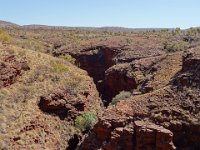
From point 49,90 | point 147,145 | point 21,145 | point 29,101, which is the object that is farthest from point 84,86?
point 147,145

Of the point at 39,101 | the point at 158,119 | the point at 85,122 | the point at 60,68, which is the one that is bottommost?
the point at 85,122

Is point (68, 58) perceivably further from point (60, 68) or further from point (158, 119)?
point (158, 119)

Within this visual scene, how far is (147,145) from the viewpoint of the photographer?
2970 centimetres

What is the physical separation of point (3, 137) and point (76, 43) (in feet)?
143

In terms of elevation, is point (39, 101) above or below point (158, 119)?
below

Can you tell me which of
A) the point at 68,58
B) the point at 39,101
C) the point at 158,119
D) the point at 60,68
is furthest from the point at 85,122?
the point at 68,58

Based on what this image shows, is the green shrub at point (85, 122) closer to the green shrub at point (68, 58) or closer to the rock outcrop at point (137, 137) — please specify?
the rock outcrop at point (137, 137)

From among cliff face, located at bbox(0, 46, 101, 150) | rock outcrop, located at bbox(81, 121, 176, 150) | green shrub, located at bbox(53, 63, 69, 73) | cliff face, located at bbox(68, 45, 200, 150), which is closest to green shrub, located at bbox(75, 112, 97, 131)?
cliff face, located at bbox(0, 46, 101, 150)

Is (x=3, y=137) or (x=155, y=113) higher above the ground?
(x=155, y=113)

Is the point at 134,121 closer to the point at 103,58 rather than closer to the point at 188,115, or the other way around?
the point at 188,115

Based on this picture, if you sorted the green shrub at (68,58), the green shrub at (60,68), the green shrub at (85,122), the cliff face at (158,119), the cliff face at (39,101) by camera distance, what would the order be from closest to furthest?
the cliff face at (158,119) < the cliff face at (39,101) < the green shrub at (85,122) < the green shrub at (60,68) < the green shrub at (68,58)

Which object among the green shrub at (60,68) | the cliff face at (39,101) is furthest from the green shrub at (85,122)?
the green shrub at (60,68)

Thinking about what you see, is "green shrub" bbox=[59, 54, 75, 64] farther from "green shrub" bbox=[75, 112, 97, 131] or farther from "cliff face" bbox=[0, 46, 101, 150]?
"green shrub" bbox=[75, 112, 97, 131]

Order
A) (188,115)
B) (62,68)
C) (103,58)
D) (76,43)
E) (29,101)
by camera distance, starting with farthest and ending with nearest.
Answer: (76,43) < (103,58) < (62,68) < (29,101) < (188,115)
